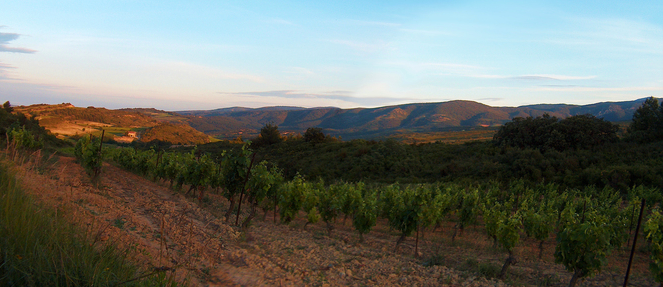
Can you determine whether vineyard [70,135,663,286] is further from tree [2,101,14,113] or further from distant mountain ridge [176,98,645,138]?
distant mountain ridge [176,98,645,138]

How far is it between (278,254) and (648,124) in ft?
143

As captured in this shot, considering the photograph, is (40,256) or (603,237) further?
(603,237)

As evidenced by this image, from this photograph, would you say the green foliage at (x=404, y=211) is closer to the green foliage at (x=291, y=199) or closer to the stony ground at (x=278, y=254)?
the stony ground at (x=278, y=254)

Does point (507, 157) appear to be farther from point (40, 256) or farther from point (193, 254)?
point (40, 256)

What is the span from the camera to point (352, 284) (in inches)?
249

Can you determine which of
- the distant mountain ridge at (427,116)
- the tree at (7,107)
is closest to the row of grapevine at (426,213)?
the tree at (7,107)

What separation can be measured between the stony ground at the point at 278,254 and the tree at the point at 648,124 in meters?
29.9

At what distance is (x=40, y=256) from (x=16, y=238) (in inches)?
18.0

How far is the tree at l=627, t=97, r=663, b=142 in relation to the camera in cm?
3294

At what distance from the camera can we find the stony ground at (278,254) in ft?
17.4

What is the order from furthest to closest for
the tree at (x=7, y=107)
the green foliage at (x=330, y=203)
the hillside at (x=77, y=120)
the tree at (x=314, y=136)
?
the hillside at (x=77, y=120) < the tree at (x=314, y=136) < the tree at (x=7, y=107) < the green foliage at (x=330, y=203)

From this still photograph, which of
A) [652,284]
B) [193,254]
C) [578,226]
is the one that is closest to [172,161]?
[193,254]

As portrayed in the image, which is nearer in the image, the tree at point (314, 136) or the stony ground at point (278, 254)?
the stony ground at point (278, 254)

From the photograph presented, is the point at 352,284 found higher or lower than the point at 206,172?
lower
